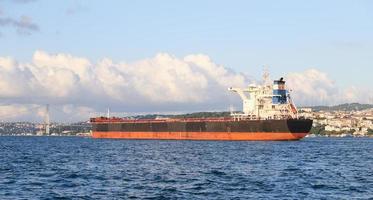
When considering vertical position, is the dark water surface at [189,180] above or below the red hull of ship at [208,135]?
below

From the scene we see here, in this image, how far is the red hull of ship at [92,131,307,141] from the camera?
125 m

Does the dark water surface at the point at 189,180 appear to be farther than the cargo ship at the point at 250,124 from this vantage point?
No

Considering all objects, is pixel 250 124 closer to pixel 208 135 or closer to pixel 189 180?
pixel 208 135

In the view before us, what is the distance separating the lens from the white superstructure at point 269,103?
5448 inches

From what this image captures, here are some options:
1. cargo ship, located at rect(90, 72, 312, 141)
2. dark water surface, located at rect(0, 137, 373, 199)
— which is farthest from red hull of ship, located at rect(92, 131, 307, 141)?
dark water surface, located at rect(0, 137, 373, 199)

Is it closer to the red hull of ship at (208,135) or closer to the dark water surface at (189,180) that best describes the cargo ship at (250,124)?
the red hull of ship at (208,135)

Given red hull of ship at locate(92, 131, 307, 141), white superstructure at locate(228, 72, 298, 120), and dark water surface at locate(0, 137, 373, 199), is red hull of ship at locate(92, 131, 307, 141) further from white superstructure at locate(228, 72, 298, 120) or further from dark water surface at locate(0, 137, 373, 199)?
dark water surface at locate(0, 137, 373, 199)

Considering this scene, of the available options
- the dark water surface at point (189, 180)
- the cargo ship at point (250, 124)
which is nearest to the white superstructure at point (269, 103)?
the cargo ship at point (250, 124)

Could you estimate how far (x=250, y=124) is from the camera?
427 feet

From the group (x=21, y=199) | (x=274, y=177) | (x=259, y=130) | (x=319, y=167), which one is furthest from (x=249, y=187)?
(x=259, y=130)

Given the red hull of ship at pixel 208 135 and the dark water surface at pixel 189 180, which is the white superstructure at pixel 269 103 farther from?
the dark water surface at pixel 189 180

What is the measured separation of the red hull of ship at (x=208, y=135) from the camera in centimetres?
12531

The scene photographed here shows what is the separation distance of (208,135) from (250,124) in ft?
46.7

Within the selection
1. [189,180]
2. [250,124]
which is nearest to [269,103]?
[250,124]
